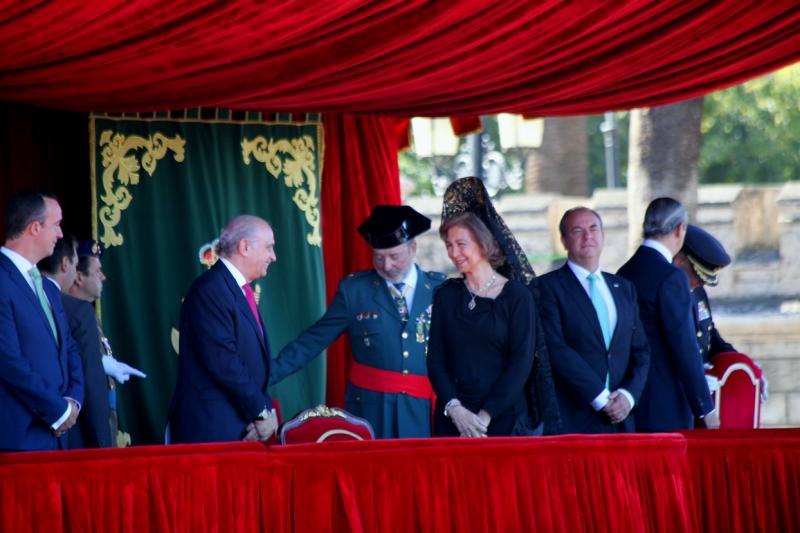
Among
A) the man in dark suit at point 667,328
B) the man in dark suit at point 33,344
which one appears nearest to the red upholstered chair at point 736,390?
the man in dark suit at point 667,328

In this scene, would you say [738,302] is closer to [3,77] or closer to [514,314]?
[514,314]

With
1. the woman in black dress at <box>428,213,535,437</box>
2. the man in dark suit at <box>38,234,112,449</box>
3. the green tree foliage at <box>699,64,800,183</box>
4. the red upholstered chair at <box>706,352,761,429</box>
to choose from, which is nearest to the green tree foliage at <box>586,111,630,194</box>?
the green tree foliage at <box>699,64,800,183</box>

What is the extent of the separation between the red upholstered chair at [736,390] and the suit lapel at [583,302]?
1.36 metres

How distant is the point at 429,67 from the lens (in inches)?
259

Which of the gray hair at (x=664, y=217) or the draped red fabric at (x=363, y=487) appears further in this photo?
the gray hair at (x=664, y=217)

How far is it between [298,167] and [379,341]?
128 cm

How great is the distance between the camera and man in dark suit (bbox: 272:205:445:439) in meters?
6.98

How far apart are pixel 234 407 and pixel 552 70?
2.34m

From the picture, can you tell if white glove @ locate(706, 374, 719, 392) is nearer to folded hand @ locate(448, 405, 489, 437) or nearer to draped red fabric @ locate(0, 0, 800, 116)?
draped red fabric @ locate(0, 0, 800, 116)

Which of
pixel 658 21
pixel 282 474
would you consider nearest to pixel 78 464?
pixel 282 474

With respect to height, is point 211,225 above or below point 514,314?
above

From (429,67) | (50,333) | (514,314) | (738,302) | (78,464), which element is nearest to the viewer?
(78,464)

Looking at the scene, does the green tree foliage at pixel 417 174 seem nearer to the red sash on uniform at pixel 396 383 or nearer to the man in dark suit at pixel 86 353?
the red sash on uniform at pixel 396 383

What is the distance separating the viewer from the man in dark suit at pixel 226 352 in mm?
6035
